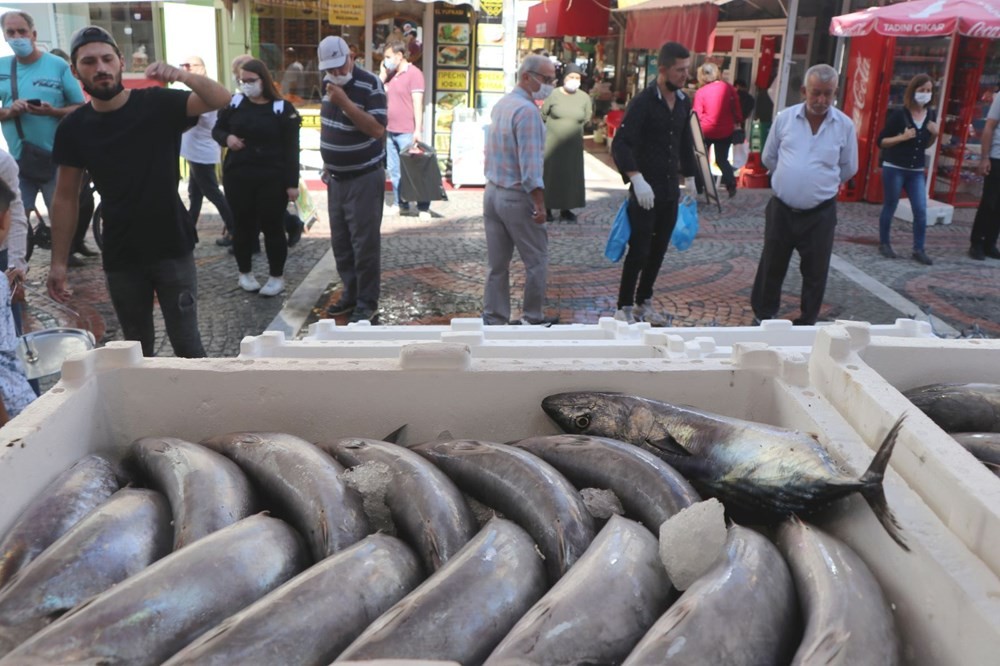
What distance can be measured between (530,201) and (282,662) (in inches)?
199

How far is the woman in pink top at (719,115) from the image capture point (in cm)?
1262

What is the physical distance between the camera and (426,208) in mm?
11547

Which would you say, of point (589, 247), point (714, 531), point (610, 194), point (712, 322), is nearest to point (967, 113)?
point (610, 194)

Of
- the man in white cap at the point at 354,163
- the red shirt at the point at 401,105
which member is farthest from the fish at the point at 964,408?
the red shirt at the point at 401,105

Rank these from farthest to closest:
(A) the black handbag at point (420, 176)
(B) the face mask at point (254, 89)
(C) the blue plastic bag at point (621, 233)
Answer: (A) the black handbag at point (420, 176)
(B) the face mask at point (254, 89)
(C) the blue plastic bag at point (621, 233)

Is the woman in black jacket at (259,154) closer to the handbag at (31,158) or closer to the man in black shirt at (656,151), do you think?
the handbag at (31,158)

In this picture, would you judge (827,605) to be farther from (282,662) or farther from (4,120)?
(4,120)

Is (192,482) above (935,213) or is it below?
above

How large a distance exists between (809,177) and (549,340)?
3.70 meters

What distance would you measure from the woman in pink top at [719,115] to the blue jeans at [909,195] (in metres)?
2.94

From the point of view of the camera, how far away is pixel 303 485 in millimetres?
2180

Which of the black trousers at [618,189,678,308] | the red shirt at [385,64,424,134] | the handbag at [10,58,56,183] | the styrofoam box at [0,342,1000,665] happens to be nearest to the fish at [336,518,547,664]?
the styrofoam box at [0,342,1000,665]

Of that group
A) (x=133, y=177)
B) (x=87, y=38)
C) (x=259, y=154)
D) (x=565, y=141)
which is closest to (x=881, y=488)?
(x=133, y=177)

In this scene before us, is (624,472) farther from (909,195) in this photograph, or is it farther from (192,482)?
(909,195)
